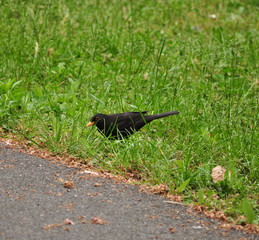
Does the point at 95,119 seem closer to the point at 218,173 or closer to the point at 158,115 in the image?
the point at 158,115

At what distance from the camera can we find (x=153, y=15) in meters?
9.87

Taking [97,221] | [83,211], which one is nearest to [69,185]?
[83,211]

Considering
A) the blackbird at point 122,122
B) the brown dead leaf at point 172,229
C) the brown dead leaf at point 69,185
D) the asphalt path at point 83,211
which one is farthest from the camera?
the blackbird at point 122,122

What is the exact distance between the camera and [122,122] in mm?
5633

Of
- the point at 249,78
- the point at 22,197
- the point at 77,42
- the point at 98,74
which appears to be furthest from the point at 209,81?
the point at 22,197

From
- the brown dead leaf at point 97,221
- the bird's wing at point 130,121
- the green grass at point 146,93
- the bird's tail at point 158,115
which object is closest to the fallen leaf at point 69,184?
the green grass at point 146,93

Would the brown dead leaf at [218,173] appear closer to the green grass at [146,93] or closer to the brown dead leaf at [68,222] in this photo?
the green grass at [146,93]

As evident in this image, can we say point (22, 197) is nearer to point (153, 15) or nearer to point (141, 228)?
point (141, 228)

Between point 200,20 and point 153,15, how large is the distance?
34.4 inches

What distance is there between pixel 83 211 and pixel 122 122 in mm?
1890

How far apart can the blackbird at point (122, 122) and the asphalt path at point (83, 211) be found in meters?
0.89

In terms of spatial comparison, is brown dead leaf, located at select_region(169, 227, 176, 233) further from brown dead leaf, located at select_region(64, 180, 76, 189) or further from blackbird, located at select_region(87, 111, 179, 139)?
blackbird, located at select_region(87, 111, 179, 139)

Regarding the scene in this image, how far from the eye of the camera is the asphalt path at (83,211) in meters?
3.55

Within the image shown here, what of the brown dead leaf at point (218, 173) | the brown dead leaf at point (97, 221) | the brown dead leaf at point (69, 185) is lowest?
the brown dead leaf at point (69, 185)
